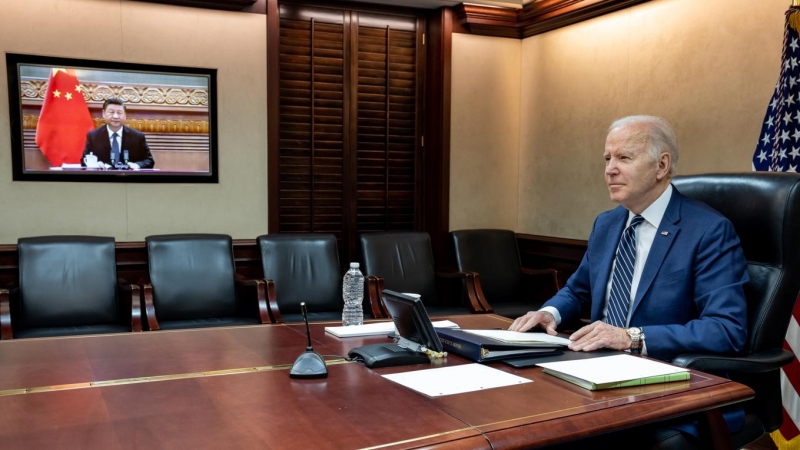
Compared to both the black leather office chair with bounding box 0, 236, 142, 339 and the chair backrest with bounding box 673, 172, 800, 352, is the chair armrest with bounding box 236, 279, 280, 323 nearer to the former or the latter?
the black leather office chair with bounding box 0, 236, 142, 339

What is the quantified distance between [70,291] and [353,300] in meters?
1.70

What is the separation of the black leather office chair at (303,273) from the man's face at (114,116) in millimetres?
1086

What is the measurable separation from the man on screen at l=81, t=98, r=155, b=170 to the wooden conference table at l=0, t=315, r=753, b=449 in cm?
238

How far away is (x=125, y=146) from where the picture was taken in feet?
13.8

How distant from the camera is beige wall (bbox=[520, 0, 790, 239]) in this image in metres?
3.59

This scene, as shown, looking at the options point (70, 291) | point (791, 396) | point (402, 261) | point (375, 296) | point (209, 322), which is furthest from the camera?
point (402, 261)

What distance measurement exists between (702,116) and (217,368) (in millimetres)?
3116

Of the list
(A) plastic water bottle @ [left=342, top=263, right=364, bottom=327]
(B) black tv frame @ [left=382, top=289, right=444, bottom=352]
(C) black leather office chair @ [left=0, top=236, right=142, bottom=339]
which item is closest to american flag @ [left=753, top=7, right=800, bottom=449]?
(A) plastic water bottle @ [left=342, top=263, right=364, bottom=327]

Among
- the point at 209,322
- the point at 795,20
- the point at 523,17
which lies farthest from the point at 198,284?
the point at 795,20

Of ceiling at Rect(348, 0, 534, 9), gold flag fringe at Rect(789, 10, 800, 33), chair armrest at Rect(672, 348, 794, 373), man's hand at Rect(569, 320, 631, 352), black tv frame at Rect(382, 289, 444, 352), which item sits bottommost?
chair armrest at Rect(672, 348, 794, 373)

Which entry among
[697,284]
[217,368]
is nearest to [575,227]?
[697,284]

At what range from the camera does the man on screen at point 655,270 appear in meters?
2.05

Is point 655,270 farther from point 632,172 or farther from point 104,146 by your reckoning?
point 104,146

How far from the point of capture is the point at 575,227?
4.79 meters
